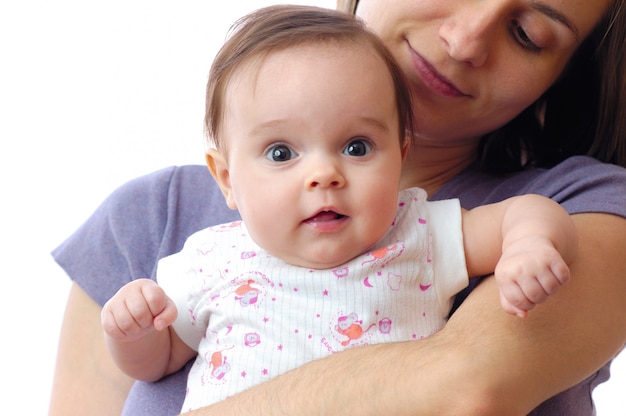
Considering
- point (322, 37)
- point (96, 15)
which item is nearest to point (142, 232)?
point (322, 37)

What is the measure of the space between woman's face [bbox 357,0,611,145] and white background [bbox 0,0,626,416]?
1271 mm

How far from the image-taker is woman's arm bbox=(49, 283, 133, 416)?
2152 mm

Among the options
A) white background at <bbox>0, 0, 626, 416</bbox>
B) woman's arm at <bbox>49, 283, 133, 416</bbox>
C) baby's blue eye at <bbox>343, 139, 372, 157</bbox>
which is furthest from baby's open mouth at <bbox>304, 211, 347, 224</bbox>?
white background at <bbox>0, 0, 626, 416</bbox>

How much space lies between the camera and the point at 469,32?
6.13 ft

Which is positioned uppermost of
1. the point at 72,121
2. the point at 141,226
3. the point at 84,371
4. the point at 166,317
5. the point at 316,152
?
the point at 316,152

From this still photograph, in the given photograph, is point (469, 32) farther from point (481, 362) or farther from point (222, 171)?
point (481, 362)

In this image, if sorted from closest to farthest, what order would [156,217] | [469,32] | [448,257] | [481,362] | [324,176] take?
[481,362]
[324,176]
[448,257]
[469,32]
[156,217]

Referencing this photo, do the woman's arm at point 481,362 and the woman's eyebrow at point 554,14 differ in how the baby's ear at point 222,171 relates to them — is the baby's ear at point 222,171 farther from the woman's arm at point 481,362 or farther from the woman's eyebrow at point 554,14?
the woman's eyebrow at point 554,14

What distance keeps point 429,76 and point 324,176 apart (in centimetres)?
50

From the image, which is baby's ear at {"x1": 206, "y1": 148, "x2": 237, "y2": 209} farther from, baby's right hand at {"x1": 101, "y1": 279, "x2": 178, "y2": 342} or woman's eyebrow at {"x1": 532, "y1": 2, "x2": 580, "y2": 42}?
woman's eyebrow at {"x1": 532, "y1": 2, "x2": 580, "y2": 42}

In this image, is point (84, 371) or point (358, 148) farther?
point (84, 371)

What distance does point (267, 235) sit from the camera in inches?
64.6

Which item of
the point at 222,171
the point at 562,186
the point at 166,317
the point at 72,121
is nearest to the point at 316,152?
the point at 222,171

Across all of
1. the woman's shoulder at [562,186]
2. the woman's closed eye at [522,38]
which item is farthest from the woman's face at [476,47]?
the woman's shoulder at [562,186]
